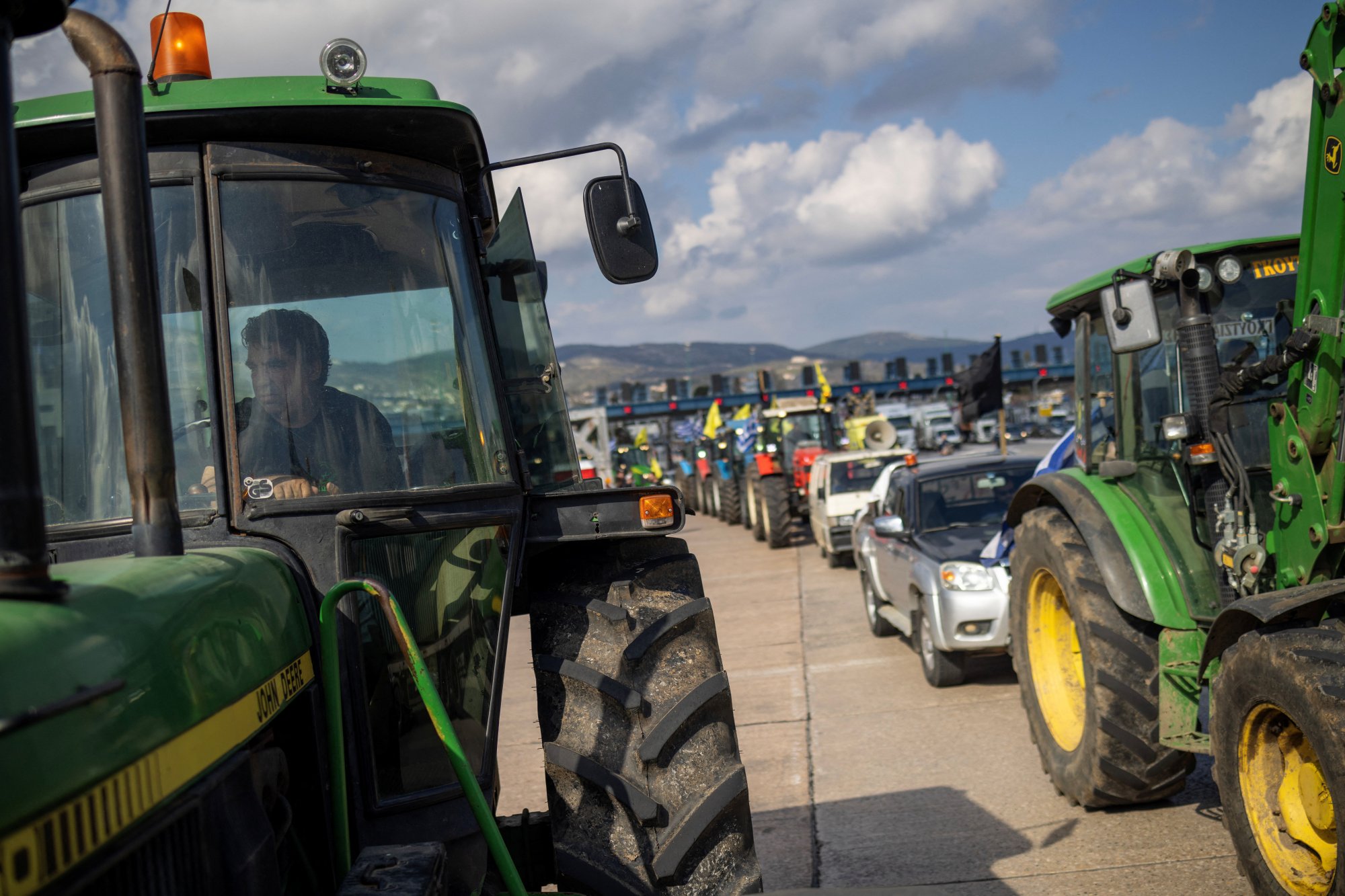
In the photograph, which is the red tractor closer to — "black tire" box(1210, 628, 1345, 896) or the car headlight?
the car headlight

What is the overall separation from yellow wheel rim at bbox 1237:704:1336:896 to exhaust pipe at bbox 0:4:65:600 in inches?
127

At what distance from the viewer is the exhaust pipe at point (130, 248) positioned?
6.57 ft

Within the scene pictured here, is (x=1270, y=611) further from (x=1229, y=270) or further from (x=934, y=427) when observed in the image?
(x=934, y=427)

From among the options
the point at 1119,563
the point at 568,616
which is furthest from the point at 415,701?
the point at 1119,563

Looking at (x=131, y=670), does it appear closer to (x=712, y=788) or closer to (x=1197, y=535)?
(x=712, y=788)

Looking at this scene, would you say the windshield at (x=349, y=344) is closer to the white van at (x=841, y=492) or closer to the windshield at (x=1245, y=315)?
the windshield at (x=1245, y=315)

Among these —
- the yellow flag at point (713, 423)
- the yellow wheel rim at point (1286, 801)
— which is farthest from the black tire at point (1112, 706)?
the yellow flag at point (713, 423)

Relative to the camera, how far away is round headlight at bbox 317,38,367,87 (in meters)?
2.96

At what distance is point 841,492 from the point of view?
651 inches

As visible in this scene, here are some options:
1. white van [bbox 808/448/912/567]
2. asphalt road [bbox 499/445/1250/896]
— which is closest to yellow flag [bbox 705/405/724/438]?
white van [bbox 808/448/912/567]

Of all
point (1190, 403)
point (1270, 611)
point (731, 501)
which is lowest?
point (731, 501)

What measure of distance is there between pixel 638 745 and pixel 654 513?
2.26ft

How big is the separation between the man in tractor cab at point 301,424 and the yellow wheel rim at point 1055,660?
12.6 feet

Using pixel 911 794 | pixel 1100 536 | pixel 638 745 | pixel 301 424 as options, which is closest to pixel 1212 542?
pixel 1100 536
